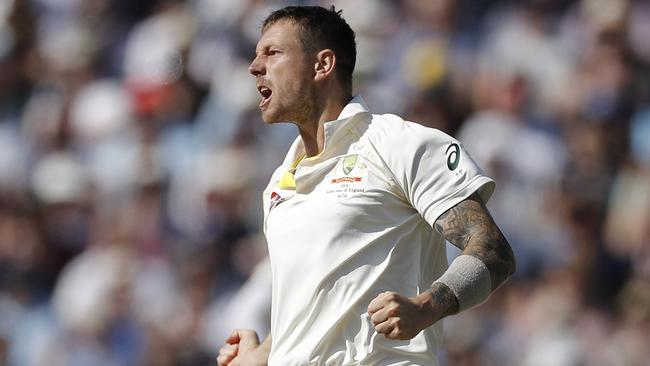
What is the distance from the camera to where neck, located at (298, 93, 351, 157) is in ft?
13.3

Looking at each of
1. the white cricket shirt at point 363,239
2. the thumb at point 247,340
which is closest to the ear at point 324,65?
the white cricket shirt at point 363,239

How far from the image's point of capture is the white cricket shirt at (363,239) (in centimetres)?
361

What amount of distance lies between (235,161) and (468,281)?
5.62 meters

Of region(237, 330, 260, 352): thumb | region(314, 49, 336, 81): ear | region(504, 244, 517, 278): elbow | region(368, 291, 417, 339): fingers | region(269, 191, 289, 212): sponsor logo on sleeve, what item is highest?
region(314, 49, 336, 81): ear

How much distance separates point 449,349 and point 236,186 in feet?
6.76

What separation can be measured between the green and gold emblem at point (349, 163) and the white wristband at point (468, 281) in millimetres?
527

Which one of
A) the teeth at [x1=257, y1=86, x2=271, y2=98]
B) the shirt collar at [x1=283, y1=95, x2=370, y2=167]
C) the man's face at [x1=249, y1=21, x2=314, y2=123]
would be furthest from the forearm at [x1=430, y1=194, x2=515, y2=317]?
the teeth at [x1=257, y1=86, x2=271, y2=98]

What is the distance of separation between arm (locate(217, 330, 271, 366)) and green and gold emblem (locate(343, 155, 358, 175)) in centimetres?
63

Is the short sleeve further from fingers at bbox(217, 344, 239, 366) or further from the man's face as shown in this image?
fingers at bbox(217, 344, 239, 366)

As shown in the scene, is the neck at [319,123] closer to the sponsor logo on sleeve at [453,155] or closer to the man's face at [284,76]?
the man's face at [284,76]

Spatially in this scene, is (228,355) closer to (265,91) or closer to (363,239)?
(363,239)

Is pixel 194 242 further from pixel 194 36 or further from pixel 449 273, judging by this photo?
pixel 449 273

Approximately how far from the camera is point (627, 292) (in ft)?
24.3

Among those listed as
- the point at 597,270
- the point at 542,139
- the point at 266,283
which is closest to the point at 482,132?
the point at 542,139
